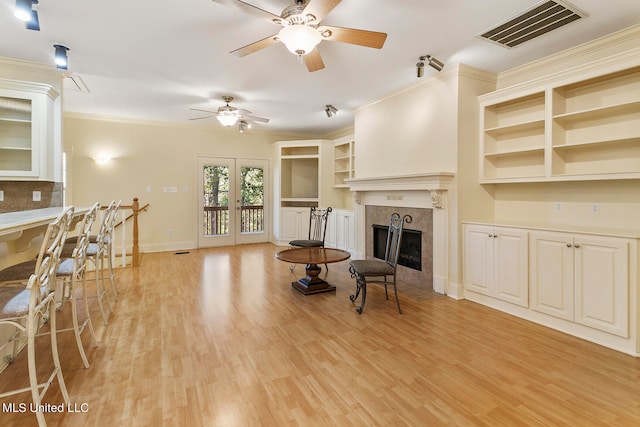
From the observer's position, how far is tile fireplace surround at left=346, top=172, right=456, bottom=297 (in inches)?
154

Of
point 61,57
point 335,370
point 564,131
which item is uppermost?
point 61,57

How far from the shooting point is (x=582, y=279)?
2740 mm

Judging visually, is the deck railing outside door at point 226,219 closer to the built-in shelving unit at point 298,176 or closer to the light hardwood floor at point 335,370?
the built-in shelving unit at point 298,176

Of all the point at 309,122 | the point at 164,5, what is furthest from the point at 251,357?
the point at 309,122

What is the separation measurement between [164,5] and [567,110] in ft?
13.5

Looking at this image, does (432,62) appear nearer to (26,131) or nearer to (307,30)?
(307,30)

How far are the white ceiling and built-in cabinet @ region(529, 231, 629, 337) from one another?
200cm

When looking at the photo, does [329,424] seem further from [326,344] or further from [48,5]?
[48,5]

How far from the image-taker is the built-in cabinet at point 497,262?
3.19 metres

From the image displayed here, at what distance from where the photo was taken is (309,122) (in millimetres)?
6836

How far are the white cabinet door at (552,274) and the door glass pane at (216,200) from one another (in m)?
6.23

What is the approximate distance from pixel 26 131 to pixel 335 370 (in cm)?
445

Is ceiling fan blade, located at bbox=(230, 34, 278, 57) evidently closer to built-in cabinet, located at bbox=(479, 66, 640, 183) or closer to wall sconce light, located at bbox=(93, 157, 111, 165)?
built-in cabinet, located at bbox=(479, 66, 640, 183)

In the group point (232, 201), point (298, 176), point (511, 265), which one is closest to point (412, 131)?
point (511, 265)
